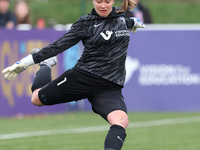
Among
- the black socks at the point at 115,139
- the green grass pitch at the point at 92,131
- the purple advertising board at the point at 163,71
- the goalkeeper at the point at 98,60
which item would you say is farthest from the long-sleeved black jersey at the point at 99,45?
the purple advertising board at the point at 163,71

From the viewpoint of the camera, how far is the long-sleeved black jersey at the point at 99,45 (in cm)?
609

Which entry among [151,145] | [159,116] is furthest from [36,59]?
[159,116]

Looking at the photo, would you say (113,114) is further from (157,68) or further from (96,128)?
(157,68)

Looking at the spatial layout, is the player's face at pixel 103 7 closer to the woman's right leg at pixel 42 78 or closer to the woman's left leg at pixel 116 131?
the woman's left leg at pixel 116 131

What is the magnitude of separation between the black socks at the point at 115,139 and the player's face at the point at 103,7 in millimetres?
1254

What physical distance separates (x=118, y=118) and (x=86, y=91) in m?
0.61

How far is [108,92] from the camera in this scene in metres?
Result: 6.22

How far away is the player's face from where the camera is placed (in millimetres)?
6102

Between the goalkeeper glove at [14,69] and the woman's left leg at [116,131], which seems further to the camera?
the goalkeeper glove at [14,69]

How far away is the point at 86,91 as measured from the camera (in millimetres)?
6316

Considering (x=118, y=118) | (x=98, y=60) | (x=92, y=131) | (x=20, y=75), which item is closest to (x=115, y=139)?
(x=118, y=118)

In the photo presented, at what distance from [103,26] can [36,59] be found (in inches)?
32.0

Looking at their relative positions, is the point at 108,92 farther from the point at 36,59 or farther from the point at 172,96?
the point at 172,96

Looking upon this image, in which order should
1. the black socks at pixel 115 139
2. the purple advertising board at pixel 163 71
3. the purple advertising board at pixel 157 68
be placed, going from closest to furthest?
the black socks at pixel 115 139 < the purple advertising board at pixel 157 68 < the purple advertising board at pixel 163 71
